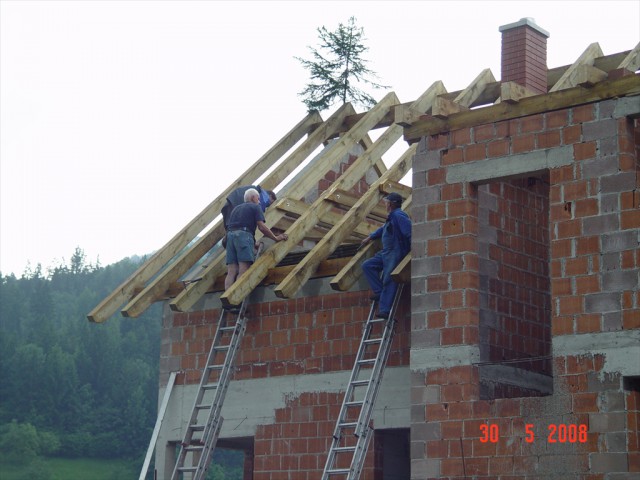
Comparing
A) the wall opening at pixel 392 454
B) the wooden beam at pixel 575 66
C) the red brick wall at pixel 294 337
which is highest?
the wooden beam at pixel 575 66

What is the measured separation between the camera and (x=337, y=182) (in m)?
16.4

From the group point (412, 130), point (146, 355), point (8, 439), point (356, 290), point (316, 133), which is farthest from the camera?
point (146, 355)

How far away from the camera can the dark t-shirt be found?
15.4 metres

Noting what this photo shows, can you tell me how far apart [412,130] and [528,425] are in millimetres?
3672

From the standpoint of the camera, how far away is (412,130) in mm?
13930

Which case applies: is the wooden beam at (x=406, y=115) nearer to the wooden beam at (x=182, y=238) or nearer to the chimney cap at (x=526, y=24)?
the chimney cap at (x=526, y=24)

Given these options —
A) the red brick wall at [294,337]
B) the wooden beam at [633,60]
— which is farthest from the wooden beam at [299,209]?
the wooden beam at [633,60]

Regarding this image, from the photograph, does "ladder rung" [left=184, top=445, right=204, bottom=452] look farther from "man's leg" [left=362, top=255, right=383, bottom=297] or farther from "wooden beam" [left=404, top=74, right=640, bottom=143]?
"wooden beam" [left=404, top=74, right=640, bottom=143]

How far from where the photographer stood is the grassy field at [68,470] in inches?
3487

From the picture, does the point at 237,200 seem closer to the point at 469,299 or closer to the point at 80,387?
the point at 469,299

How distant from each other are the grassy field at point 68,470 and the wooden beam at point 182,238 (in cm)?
7267

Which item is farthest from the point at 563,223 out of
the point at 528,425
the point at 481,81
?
the point at 481,81

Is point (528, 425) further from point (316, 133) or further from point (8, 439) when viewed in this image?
point (8, 439)

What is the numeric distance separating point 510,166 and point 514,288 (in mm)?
1775
